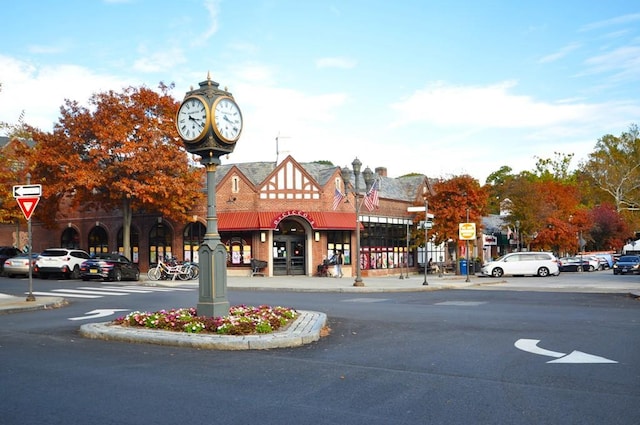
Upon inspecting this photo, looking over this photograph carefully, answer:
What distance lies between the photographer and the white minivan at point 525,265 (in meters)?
38.2

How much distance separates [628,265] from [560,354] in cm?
3642

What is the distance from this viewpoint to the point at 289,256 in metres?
36.4

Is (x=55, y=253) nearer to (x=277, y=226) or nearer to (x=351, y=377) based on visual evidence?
(x=277, y=226)

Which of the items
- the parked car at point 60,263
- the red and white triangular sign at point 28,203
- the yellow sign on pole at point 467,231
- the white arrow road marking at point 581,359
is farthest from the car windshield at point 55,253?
the white arrow road marking at point 581,359

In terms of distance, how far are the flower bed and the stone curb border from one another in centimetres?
25

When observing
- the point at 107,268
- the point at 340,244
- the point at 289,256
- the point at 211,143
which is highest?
the point at 211,143

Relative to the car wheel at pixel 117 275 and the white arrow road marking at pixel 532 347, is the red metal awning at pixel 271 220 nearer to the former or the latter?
the car wheel at pixel 117 275

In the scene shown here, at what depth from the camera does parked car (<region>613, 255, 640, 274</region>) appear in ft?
134

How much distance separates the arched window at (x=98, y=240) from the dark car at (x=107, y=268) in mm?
11370

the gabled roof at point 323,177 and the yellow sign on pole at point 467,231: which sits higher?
the gabled roof at point 323,177

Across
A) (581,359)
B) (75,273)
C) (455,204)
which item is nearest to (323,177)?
(455,204)

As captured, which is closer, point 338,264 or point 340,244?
point 338,264

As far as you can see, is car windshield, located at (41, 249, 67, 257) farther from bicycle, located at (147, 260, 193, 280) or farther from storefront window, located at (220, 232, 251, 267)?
storefront window, located at (220, 232, 251, 267)

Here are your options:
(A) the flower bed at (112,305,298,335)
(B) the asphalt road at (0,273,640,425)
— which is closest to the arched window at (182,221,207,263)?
(B) the asphalt road at (0,273,640,425)
